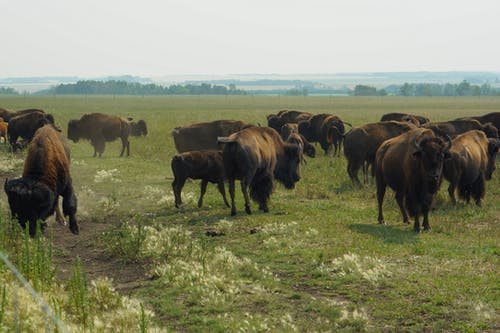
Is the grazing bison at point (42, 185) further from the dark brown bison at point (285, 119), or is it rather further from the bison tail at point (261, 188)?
the dark brown bison at point (285, 119)

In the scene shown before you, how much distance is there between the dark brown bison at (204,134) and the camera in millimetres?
21078

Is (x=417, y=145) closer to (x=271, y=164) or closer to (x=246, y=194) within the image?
(x=246, y=194)

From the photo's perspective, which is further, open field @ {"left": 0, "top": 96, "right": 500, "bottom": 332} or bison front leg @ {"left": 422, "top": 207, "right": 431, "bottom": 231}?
bison front leg @ {"left": 422, "top": 207, "right": 431, "bottom": 231}

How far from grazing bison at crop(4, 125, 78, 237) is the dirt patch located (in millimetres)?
410

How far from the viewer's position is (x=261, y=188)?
14.9m

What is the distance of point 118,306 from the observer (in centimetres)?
775

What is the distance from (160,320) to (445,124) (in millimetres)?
18257

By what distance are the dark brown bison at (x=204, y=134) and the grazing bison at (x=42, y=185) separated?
377 inches

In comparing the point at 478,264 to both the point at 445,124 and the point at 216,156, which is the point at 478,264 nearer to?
the point at 216,156

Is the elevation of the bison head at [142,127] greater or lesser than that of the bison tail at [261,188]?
lesser

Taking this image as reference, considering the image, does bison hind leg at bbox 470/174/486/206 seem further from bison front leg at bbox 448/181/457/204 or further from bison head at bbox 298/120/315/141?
bison head at bbox 298/120/315/141

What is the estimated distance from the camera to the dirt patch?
370 inches

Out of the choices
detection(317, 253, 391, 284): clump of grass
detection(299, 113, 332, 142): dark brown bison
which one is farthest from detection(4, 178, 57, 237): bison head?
detection(299, 113, 332, 142): dark brown bison

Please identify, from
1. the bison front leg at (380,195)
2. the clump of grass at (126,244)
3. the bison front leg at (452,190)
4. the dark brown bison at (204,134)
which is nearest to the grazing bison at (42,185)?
the clump of grass at (126,244)
